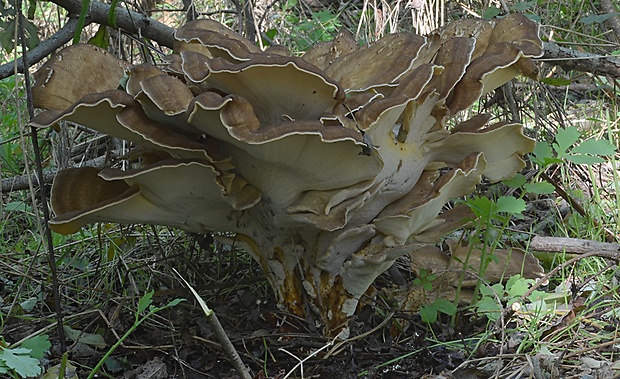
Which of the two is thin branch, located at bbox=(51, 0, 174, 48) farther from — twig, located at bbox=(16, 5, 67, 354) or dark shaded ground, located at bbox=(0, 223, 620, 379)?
dark shaded ground, located at bbox=(0, 223, 620, 379)

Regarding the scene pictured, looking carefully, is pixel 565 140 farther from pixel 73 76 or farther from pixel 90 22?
pixel 90 22

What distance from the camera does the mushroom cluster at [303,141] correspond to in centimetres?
233

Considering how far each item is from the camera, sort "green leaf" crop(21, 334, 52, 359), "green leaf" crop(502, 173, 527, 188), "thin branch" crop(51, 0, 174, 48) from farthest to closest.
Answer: "thin branch" crop(51, 0, 174, 48), "green leaf" crop(502, 173, 527, 188), "green leaf" crop(21, 334, 52, 359)

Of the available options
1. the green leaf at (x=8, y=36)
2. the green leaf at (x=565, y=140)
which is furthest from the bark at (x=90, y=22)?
the green leaf at (x=565, y=140)

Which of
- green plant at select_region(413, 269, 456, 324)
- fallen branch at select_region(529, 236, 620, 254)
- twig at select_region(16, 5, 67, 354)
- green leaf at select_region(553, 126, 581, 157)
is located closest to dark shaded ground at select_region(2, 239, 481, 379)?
green plant at select_region(413, 269, 456, 324)

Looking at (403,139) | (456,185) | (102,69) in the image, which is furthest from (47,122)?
(456,185)

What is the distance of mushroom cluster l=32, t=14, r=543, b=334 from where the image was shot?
7.64 ft

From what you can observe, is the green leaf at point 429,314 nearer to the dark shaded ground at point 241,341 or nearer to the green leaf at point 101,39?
the dark shaded ground at point 241,341

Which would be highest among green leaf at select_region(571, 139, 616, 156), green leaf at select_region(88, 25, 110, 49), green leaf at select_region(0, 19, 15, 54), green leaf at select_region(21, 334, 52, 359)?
green leaf at select_region(0, 19, 15, 54)

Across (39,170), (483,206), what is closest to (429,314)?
(483,206)

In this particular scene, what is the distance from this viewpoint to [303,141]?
7.60ft

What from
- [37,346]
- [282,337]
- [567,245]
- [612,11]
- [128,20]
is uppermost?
[128,20]

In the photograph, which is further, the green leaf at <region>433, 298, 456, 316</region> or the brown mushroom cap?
the green leaf at <region>433, 298, 456, 316</region>

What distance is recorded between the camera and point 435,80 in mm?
2756
